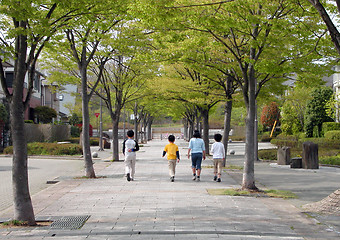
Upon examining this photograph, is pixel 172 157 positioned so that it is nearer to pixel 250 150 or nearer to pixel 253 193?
pixel 250 150

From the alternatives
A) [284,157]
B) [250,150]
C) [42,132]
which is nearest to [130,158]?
[250,150]

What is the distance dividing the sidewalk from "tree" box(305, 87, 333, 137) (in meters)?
28.5

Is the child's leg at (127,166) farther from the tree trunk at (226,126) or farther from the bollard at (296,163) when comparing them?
the bollard at (296,163)

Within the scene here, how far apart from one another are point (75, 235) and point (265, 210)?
417cm

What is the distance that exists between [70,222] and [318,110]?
3672 centimetres

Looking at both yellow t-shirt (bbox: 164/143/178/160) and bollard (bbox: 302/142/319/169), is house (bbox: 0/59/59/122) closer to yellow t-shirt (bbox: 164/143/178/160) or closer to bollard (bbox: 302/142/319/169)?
yellow t-shirt (bbox: 164/143/178/160)

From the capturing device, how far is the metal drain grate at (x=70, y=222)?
7714 millimetres

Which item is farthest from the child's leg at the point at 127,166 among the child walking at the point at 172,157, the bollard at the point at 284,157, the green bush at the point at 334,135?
the green bush at the point at 334,135

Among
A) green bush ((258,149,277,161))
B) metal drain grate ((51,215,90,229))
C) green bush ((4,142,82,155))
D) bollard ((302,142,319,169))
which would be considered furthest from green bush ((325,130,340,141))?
metal drain grate ((51,215,90,229))

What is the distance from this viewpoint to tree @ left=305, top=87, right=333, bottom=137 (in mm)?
41094

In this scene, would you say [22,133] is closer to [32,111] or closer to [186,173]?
[186,173]

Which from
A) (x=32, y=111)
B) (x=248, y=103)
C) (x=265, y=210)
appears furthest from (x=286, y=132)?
(x=265, y=210)

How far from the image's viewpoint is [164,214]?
8.69 meters

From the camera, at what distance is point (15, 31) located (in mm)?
7668
